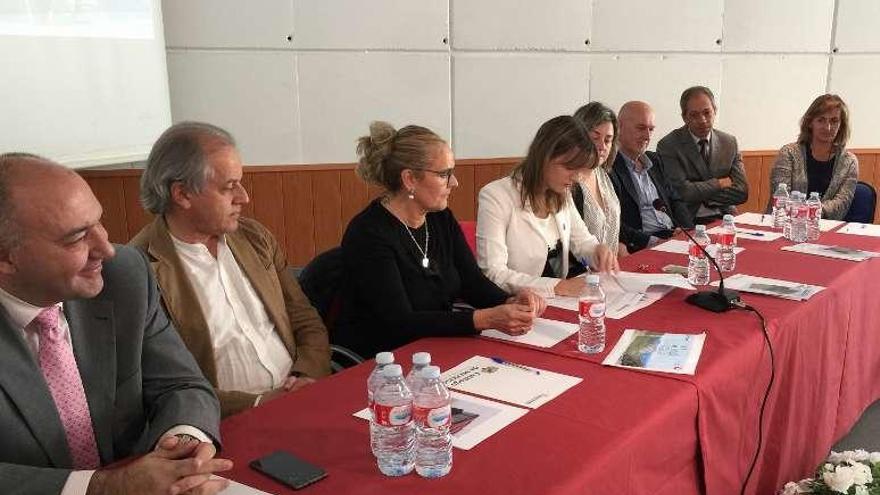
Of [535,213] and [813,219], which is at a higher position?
[535,213]

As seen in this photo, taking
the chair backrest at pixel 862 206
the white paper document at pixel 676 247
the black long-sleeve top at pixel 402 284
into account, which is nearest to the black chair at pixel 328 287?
the black long-sleeve top at pixel 402 284

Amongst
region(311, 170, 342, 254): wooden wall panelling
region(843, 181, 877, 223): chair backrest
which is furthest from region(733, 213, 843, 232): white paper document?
region(311, 170, 342, 254): wooden wall panelling

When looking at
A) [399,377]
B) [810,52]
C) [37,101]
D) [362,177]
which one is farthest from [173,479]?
[810,52]

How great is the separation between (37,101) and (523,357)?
8.83ft

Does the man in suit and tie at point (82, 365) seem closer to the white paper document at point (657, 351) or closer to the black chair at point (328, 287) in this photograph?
the black chair at point (328, 287)

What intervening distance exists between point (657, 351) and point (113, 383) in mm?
1281

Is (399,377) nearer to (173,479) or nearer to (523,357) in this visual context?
(173,479)

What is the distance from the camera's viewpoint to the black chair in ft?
7.79

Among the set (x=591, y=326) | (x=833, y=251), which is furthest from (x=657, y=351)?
(x=833, y=251)

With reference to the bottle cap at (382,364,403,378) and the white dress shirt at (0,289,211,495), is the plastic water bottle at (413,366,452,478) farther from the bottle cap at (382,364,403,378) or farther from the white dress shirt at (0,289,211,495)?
the white dress shirt at (0,289,211,495)

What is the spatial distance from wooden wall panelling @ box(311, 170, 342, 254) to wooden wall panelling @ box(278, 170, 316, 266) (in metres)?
0.03

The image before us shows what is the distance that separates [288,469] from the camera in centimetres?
126

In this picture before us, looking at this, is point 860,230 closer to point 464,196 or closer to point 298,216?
point 464,196

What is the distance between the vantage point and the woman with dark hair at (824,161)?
4.28m
